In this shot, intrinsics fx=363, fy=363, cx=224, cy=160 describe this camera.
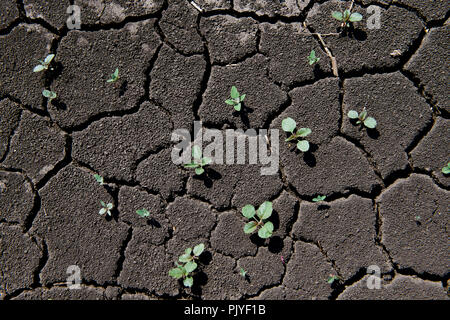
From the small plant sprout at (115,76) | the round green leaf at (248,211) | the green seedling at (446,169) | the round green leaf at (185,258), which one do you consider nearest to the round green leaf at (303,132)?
the round green leaf at (248,211)

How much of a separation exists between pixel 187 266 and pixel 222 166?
75 centimetres

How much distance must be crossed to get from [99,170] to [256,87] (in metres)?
1.33

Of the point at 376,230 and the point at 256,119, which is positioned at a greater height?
the point at 256,119

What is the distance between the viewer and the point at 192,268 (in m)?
2.54

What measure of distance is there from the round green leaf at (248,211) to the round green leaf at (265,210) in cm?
4

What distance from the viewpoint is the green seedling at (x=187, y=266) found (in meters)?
2.55

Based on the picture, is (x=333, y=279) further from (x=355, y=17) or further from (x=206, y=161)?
(x=355, y=17)

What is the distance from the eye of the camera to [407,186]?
2605mm

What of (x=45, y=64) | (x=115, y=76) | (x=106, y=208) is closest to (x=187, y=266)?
(x=106, y=208)

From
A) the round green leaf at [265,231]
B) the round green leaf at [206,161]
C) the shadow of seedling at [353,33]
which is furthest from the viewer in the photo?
the shadow of seedling at [353,33]

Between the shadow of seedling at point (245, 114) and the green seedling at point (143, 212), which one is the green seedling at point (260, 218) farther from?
the green seedling at point (143, 212)
